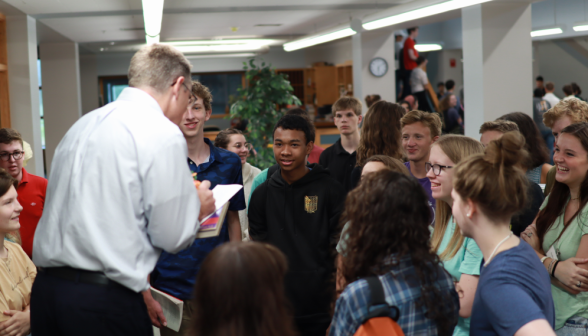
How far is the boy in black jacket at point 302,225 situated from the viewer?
236cm

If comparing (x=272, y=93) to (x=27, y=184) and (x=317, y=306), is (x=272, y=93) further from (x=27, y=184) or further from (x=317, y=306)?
(x=317, y=306)

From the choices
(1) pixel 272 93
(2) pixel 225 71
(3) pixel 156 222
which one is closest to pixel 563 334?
(3) pixel 156 222

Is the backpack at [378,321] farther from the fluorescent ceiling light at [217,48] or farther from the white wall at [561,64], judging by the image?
the white wall at [561,64]

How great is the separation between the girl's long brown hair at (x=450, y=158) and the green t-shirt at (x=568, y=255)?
54cm

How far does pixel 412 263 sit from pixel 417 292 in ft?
0.27

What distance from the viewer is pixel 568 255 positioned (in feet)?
7.04

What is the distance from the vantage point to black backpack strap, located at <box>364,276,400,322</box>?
1.29 meters

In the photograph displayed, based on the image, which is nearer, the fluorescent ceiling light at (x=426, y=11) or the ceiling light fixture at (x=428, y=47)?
the fluorescent ceiling light at (x=426, y=11)

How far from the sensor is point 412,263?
1.41m

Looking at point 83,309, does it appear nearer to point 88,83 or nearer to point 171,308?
point 171,308

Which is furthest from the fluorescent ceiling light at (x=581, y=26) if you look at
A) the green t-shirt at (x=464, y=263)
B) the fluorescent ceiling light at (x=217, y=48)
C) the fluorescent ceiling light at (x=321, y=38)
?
the green t-shirt at (x=464, y=263)

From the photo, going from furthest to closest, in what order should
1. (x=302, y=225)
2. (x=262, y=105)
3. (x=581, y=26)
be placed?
(x=581, y=26), (x=262, y=105), (x=302, y=225)

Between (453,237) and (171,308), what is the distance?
1151 millimetres

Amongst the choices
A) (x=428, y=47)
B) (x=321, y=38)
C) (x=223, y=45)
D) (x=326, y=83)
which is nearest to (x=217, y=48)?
(x=223, y=45)
